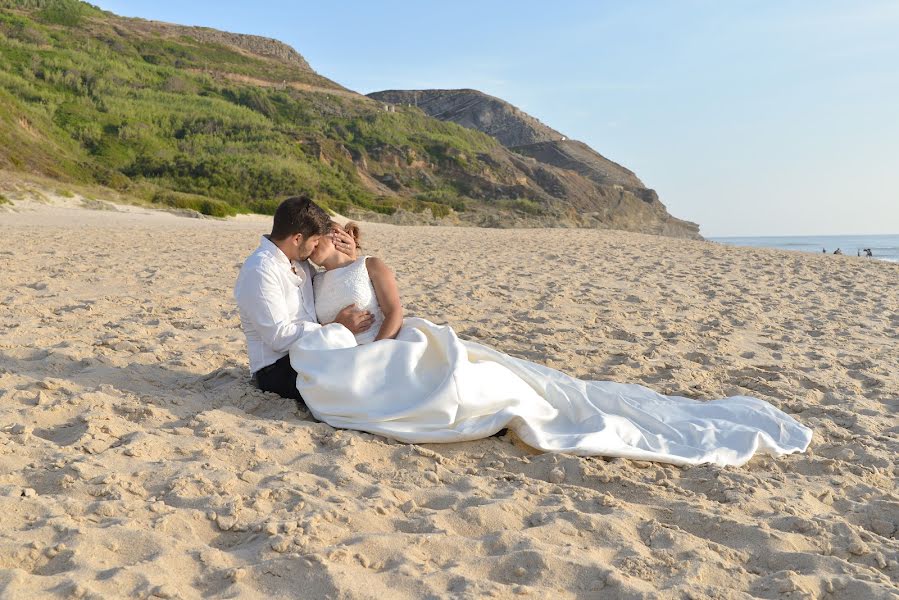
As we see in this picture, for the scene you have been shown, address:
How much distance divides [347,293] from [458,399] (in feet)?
3.16

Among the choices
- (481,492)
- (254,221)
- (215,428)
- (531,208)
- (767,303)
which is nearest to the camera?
(481,492)

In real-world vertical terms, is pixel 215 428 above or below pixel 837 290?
below

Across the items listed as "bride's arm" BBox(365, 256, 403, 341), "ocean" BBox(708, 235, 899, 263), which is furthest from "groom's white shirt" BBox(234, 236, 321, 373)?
"ocean" BBox(708, 235, 899, 263)

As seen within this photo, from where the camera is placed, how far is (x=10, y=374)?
4.02 meters

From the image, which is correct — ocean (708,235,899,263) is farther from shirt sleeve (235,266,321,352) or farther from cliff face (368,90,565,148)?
cliff face (368,90,565,148)

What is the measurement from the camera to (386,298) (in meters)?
4.12

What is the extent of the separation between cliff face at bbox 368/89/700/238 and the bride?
4867cm

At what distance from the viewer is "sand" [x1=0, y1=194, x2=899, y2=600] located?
224cm

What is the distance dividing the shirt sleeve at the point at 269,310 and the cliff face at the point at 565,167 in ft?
161

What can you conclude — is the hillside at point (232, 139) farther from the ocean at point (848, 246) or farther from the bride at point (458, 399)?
the bride at point (458, 399)

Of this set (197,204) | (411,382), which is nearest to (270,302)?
(411,382)

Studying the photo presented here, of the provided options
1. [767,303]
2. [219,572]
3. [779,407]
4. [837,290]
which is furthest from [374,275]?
[837,290]

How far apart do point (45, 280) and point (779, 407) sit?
6.99 meters

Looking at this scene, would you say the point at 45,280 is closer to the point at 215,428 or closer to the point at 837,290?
the point at 215,428
